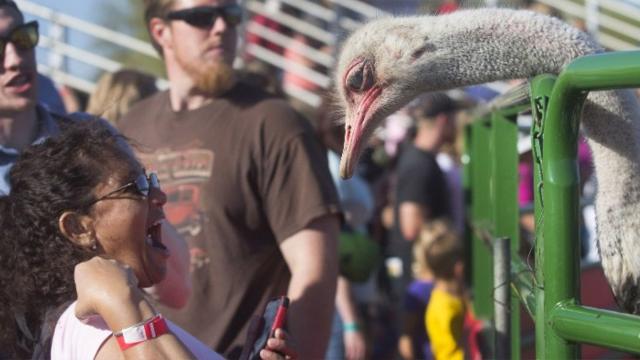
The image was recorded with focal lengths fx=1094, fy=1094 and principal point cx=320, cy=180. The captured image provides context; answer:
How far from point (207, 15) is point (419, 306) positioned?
2436 millimetres

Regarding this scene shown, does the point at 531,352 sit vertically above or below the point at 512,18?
below

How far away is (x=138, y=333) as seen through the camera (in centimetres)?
196

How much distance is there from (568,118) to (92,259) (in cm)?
95

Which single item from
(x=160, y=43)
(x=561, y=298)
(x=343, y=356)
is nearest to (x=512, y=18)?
(x=561, y=298)

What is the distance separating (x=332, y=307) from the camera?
3365 mm

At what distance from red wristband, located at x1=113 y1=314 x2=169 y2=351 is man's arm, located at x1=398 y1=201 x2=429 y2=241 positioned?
4.58 meters

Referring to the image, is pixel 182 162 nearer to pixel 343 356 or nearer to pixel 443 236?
pixel 343 356

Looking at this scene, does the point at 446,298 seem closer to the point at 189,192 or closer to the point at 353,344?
the point at 353,344

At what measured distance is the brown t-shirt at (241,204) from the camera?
10.9 feet

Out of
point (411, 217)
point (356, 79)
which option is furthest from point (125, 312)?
point (411, 217)

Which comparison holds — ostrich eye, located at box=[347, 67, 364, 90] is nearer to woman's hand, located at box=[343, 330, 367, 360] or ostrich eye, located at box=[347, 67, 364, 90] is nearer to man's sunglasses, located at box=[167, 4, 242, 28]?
man's sunglasses, located at box=[167, 4, 242, 28]

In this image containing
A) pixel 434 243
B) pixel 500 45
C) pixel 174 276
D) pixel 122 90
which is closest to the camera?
pixel 500 45

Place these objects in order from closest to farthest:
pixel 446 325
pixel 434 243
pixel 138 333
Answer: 1. pixel 138 333
2. pixel 446 325
3. pixel 434 243

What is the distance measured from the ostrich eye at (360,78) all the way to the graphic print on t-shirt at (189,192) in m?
0.96
